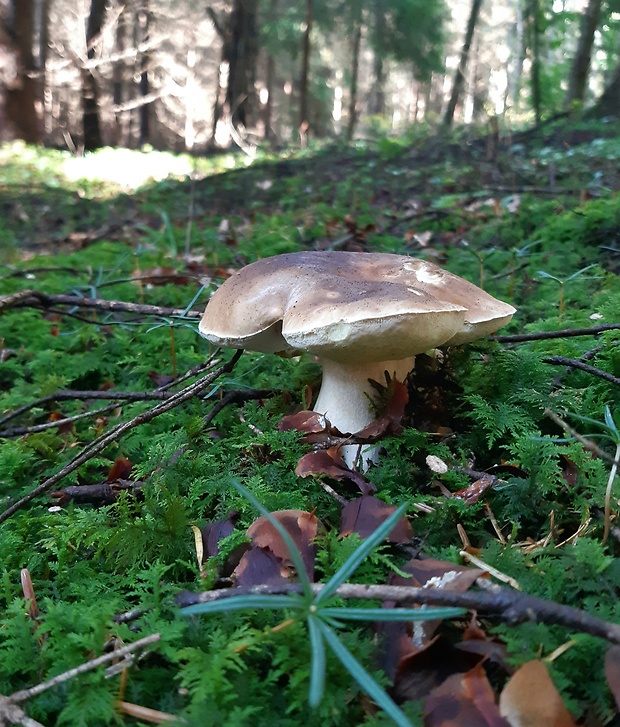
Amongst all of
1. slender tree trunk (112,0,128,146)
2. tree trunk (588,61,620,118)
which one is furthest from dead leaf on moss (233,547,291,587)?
slender tree trunk (112,0,128,146)

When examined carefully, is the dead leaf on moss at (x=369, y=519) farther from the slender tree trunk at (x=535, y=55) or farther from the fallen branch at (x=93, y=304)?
the slender tree trunk at (x=535, y=55)

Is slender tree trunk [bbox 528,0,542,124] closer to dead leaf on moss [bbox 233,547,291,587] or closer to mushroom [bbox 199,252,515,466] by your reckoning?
mushroom [bbox 199,252,515,466]

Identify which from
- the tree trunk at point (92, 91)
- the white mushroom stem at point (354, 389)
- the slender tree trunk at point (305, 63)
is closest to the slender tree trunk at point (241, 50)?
the slender tree trunk at point (305, 63)

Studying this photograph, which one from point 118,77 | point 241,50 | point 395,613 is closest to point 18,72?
point 241,50

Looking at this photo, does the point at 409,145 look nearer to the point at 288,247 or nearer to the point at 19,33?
the point at 288,247

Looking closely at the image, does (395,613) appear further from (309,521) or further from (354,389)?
(354,389)

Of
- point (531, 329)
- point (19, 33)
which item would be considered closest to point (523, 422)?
point (531, 329)
